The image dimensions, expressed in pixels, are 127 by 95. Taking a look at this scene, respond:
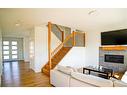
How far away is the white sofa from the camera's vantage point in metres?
2.12

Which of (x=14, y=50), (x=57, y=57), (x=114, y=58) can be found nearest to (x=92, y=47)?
(x=114, y=58)

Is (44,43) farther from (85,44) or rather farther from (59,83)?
(59,83)

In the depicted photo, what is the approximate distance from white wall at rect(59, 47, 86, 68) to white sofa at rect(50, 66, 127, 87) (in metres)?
2.57

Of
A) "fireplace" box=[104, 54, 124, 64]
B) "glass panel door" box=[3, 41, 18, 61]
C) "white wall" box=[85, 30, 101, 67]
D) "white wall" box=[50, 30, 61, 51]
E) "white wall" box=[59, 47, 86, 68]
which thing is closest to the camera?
"fireplace" box=[104, 54, 124, 64]

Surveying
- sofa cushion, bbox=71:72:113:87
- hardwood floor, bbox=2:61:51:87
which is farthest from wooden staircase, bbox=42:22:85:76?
sofa cushion, bbox=71:72:113:87

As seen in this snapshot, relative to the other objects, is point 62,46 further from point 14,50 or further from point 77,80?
point 14,50

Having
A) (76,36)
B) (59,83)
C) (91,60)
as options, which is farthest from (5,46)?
(59,83)

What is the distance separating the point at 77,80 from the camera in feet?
9.04

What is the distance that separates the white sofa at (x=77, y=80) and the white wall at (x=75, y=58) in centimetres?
257

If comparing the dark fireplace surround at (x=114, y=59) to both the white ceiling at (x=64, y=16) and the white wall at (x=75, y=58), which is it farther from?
the white ceiling at (x=64, y=16)

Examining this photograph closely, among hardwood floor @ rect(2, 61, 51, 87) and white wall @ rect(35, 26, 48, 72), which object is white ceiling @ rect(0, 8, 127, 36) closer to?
white wall @ rect(35, 26, 48, 72)
